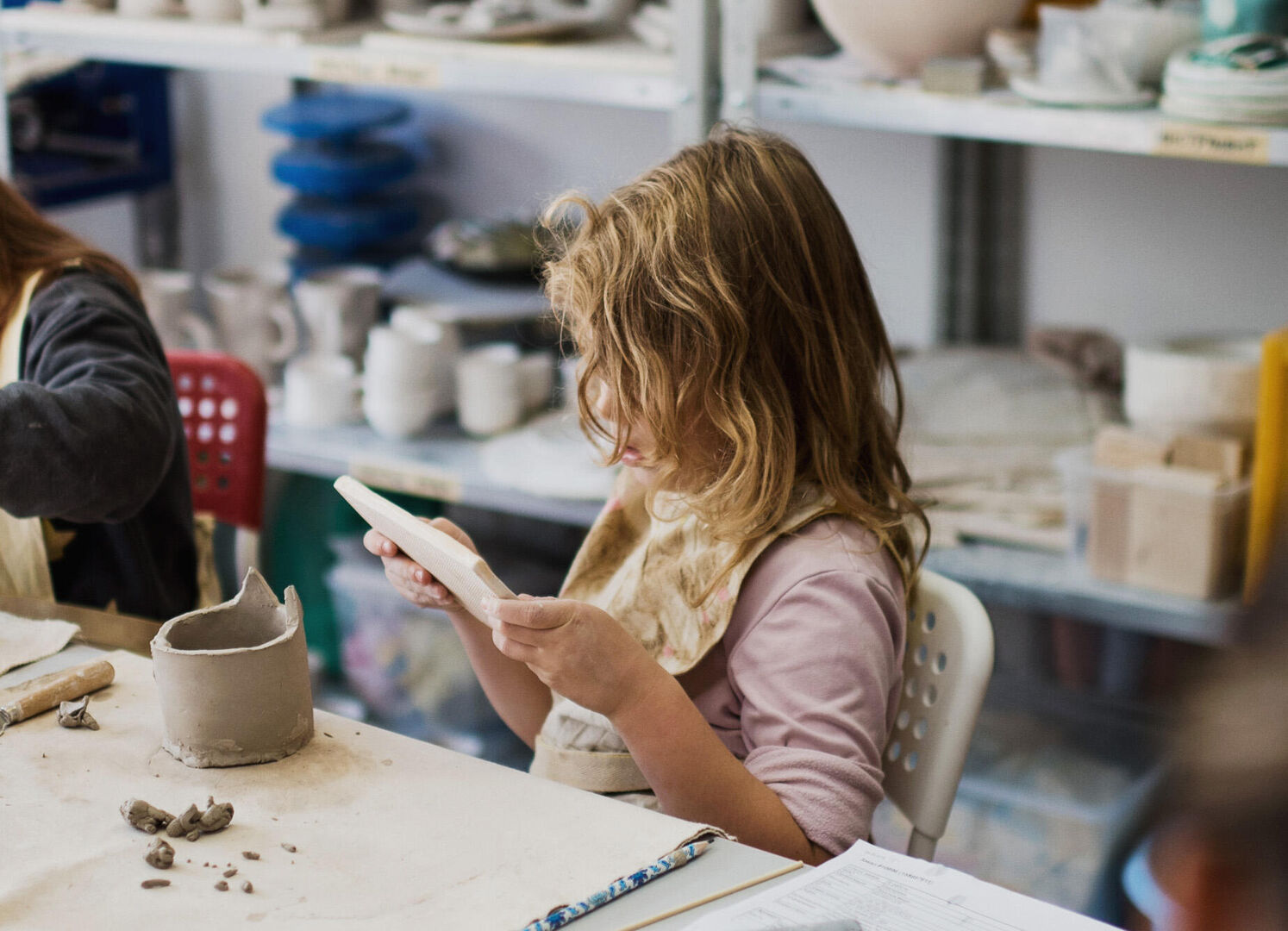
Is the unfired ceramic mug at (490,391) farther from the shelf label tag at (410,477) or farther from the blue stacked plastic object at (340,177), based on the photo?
the blue stacked plastic object at (340,177)

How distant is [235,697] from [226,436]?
2.63 feet

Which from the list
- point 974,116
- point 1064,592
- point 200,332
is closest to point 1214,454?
point 1064,592

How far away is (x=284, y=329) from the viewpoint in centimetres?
229

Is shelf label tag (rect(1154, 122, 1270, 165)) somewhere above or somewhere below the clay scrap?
above

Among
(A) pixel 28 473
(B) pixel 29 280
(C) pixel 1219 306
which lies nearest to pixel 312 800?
(A) pixel 28 473

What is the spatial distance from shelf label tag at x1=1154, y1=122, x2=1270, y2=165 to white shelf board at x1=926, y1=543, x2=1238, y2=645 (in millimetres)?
473

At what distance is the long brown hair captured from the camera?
1.38m

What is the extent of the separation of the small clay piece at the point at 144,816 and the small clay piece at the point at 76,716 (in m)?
0.14

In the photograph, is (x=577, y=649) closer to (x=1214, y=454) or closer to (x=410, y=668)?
(x=1214, y=454)

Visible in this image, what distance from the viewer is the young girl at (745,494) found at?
0.95m

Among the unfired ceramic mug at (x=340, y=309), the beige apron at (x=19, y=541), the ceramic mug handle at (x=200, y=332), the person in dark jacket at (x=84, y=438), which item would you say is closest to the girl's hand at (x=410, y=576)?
the person in dark jacket at (x=84, y=438)

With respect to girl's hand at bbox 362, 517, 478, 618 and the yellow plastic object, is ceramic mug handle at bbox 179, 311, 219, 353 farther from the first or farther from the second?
the yellow plastic object

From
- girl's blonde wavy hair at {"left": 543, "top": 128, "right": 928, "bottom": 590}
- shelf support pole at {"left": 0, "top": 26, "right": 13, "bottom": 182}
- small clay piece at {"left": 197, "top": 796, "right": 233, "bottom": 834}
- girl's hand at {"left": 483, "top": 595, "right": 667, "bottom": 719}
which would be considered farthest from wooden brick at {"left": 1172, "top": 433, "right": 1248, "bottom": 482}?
shelf support pole at {"left": 0, "top": 26, "right": 13, "bottom": 182}

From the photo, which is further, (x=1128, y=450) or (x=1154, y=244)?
(x=1154, y=244)
